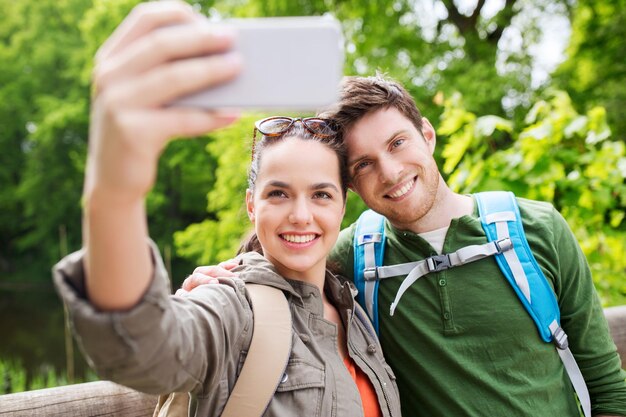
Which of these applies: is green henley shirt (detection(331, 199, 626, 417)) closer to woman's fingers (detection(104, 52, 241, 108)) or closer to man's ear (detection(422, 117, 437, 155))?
man's ear (detection(422, 117, 437, 155))

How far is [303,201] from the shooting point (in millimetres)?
1595

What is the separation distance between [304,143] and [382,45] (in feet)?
26.7

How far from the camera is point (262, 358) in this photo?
1.34 m

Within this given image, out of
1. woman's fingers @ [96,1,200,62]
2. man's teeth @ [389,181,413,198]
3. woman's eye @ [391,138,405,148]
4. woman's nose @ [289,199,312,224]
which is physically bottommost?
woman's nose @ [289,199,312,224]

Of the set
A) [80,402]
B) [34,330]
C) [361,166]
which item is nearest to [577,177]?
[361,166]

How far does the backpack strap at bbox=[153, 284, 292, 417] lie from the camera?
1289 millimetres

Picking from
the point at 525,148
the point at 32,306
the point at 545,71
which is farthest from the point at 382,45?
the point at 32,306

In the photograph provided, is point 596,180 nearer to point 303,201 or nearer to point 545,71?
point 303,201

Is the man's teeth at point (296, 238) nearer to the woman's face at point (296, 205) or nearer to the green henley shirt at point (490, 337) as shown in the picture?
the woman's face at point (296, 205)

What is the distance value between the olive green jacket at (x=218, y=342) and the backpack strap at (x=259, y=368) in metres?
0.02

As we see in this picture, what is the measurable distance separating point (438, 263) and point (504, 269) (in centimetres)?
23

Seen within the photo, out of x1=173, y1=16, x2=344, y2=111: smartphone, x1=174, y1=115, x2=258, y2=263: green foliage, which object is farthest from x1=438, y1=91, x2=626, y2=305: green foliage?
x1=174, y1=115, x2=258, y2=263: green foliage

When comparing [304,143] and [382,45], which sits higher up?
[382,45]

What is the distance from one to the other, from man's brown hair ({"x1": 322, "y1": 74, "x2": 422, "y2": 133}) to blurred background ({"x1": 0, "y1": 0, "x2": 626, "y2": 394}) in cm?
32
